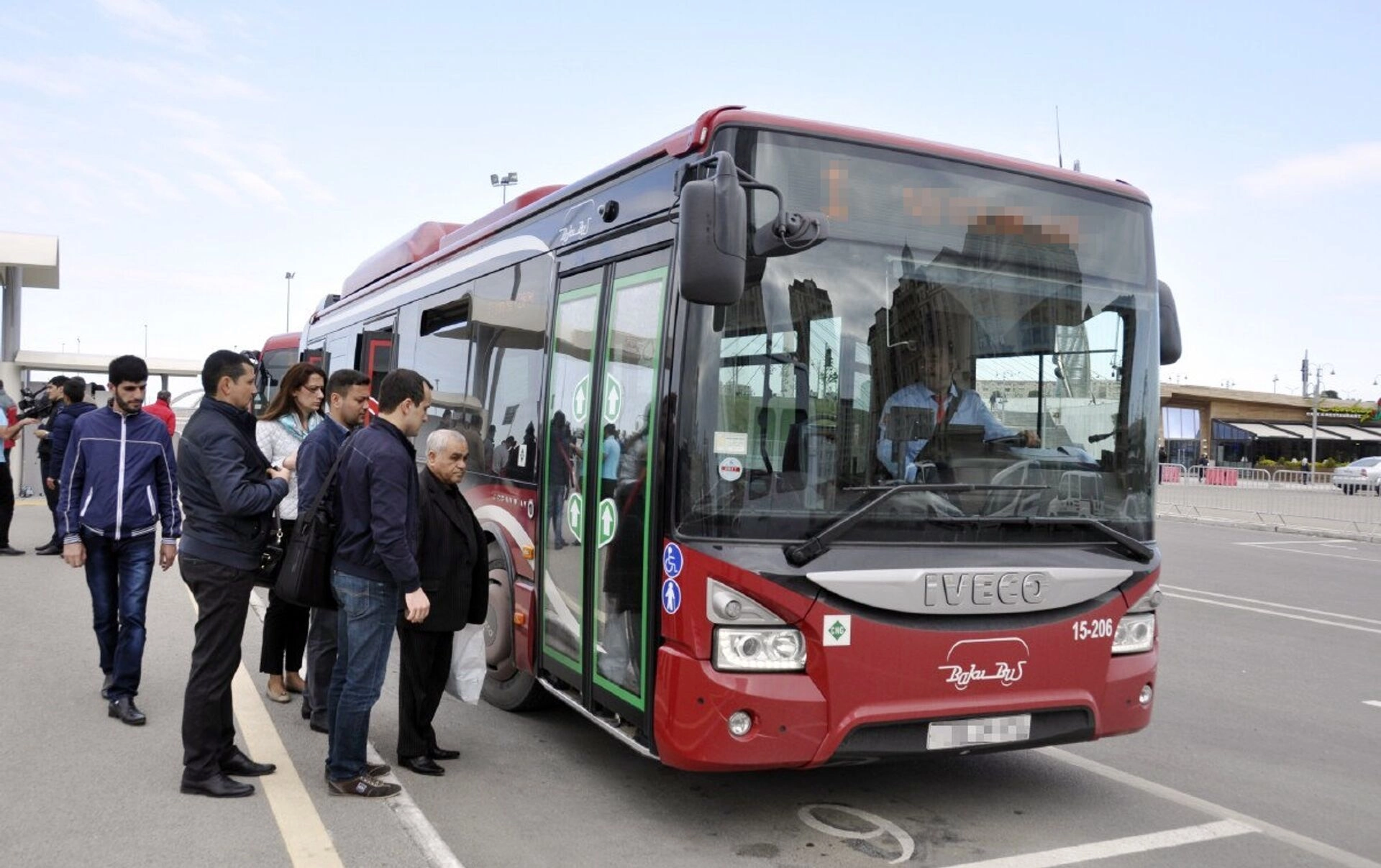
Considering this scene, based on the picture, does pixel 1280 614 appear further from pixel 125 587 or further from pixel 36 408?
pixel 36 408

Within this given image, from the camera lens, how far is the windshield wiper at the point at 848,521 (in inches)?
167

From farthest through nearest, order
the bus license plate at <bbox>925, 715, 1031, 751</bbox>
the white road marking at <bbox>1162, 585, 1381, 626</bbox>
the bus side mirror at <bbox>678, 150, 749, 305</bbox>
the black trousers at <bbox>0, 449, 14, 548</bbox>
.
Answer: the black trousers at <bbox>0, 449, 14, 548</bbox> < the white road marking at <bbox>1162, 585, 1381, 626</bbox> < the bus license plate at <bbox>925, 715, 1031, 751</bbox> < the bus side mirror at <bbox>678, 150, 749, 305</bbox>

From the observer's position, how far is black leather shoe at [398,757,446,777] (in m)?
5.27

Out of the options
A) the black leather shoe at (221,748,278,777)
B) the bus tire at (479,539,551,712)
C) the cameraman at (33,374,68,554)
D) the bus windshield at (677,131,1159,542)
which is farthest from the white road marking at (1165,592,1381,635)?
the cameraman at (33,374,68,554)

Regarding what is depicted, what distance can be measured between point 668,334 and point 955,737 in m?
1.97

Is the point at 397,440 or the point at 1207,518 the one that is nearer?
the point at 397,440

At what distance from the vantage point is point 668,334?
451 cm

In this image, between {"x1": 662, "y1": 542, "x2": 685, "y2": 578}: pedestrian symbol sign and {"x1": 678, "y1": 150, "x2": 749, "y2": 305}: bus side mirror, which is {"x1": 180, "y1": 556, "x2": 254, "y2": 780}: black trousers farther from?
{"x1": 678, "y1": 150, "x2": 749, "y2": 305}: bus side mirror

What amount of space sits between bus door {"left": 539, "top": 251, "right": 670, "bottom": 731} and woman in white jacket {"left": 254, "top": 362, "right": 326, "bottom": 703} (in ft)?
5.19

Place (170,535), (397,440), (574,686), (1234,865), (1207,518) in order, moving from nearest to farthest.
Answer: (1234,865) → (397,440) → (574,686) → (170,535) → (1207,518)

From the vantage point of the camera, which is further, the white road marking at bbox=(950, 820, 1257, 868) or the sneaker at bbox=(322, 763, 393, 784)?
the sneaker at bbox=(322, 763, 393, 784)

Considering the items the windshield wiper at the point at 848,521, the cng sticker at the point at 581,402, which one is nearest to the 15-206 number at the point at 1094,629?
the windshield wiper at the point at 848,521

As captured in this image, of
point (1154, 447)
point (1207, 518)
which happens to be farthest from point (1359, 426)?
point (1154, 447)

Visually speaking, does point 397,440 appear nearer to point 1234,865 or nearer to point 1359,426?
point 1234,865
